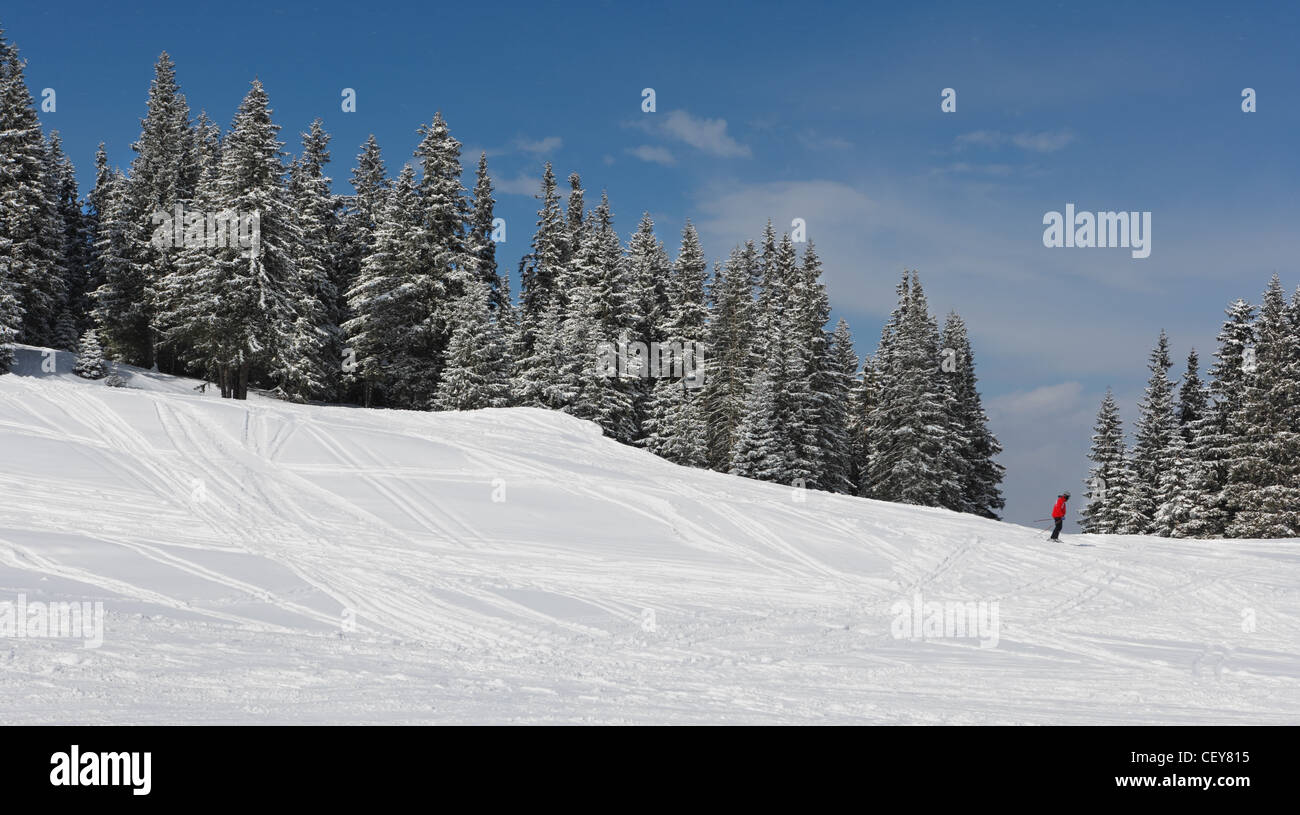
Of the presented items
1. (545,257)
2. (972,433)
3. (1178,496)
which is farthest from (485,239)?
(1178,496)

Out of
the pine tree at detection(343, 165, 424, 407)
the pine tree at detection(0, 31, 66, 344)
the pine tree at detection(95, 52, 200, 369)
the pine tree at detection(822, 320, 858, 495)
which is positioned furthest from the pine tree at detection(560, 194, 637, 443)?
the pine tree at detection(0, 31, 66, 344)

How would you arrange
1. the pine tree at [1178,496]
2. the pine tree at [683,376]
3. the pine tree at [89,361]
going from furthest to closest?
1. the pine tree at [683,376]
2. the pine tree at [89,361]
3. the pine tree at [1178,496]

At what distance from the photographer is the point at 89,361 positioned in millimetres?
43031

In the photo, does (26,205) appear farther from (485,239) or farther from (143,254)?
(485,239)

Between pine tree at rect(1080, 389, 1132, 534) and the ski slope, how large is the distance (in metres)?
24.2

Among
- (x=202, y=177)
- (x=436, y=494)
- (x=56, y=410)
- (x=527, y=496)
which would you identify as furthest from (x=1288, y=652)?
(x=202, y=177)

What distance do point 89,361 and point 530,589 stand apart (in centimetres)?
3711

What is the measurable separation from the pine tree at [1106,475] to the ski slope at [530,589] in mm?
24216

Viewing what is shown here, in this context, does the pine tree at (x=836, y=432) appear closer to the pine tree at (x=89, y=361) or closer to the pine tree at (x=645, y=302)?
the pine tree at (x=645, y=302)

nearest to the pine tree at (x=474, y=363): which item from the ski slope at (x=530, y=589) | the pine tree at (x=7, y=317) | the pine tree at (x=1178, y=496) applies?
the ski slope at (x=530, y=589)

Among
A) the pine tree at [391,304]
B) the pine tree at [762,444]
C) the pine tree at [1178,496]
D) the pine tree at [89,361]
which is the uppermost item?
the pine tree at [391,304]

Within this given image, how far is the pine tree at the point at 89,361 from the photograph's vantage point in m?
42.9

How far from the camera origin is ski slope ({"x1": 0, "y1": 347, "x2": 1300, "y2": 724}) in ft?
31.0

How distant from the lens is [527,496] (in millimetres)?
22453
